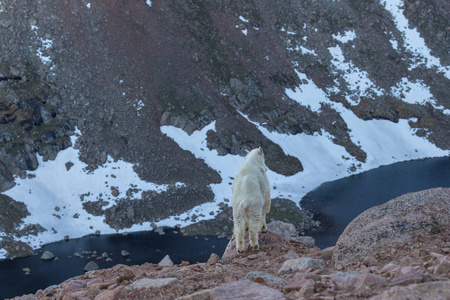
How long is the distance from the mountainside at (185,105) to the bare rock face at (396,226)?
47.8 meters

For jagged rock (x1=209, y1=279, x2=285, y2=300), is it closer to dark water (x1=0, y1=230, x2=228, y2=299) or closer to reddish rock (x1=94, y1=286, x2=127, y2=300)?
reddish rock (x1=94, y1=286, x2=127, y2=300)

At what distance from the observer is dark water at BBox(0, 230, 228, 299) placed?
44.1 meters

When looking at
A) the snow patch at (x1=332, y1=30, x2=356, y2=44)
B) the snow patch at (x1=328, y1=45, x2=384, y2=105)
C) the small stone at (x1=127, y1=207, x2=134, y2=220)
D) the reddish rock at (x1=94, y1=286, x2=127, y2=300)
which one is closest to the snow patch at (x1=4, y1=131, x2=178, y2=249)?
the small stone at (x1=127, y1=207, x2=134, y2=220)

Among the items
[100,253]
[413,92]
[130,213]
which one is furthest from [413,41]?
[100,253]

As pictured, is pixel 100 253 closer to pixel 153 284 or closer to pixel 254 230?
pixel 254 230

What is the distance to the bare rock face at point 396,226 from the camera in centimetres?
994

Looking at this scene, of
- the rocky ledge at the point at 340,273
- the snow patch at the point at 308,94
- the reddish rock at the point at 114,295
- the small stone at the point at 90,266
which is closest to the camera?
the rocky ledge at the point at 340,273

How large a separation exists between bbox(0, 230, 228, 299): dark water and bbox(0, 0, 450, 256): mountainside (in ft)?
9.35

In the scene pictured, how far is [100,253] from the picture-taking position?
1981 inches

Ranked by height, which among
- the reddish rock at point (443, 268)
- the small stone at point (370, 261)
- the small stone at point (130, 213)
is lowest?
the reddish rock at point (443, 268)

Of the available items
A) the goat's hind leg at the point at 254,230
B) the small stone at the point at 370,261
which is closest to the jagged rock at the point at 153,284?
the small stone at the point at 370,261

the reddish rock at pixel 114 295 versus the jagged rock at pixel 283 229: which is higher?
the jagged rock at pixel 283 229

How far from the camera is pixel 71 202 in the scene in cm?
5919

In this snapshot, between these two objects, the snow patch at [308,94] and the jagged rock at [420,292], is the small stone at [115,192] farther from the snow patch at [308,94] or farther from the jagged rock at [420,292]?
the jagged rock at [420,292]
